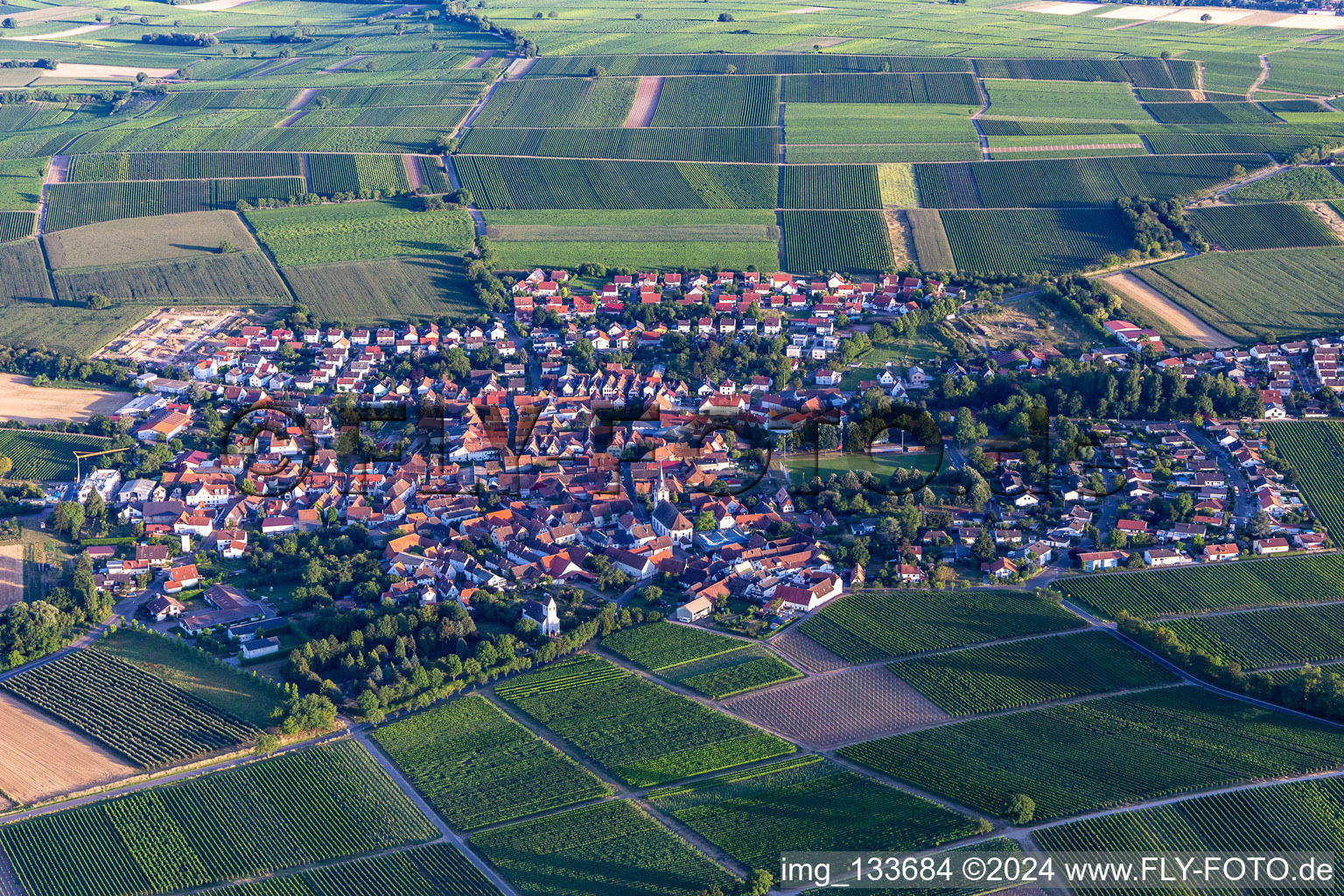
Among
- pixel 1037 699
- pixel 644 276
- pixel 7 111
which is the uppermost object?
pixel 7 111

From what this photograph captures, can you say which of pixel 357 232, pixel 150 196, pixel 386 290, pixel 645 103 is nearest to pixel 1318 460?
pixel 386 290

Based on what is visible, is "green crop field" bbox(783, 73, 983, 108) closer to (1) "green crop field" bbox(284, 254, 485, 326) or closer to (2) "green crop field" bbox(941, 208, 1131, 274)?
(2) "green crop field" bbox(941, 208, 1131, 274)

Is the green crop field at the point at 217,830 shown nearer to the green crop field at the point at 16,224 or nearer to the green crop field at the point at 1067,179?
the green crop field at the point at 16,224

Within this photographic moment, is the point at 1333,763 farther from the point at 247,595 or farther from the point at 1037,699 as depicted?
the point at 247,595

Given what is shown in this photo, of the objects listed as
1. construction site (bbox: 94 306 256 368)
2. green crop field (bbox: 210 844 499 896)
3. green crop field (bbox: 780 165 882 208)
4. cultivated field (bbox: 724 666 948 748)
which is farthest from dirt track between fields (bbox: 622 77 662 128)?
green crop field (bbox: 210 844 499 896)

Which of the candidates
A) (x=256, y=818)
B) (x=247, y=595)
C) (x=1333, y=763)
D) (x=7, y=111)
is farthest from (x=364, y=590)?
(x=7, y=111)

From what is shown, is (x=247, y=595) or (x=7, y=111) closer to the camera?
(x=247, y=595)

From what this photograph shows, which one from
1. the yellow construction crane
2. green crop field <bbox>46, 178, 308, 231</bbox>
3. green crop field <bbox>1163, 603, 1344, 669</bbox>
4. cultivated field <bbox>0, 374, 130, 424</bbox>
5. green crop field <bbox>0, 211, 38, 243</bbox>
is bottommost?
green crop field <bbox>1163, 603, 1344, 669</bbox>
